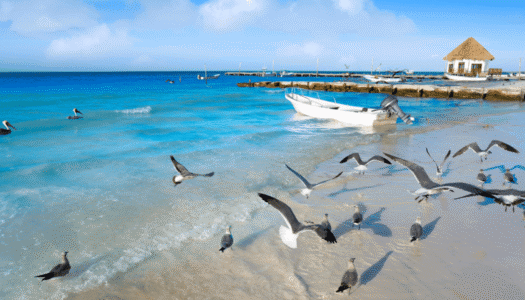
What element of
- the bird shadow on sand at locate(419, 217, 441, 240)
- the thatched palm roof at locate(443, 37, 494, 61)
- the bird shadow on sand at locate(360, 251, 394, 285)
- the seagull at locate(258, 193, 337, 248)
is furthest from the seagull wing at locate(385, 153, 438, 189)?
the thatched palm roof at locate(443, 37, 494, 61)

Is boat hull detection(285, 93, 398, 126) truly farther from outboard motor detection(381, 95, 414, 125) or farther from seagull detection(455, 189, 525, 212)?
seagull detection(455, 189, 525, 212)

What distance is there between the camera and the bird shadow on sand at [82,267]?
16.6 feet

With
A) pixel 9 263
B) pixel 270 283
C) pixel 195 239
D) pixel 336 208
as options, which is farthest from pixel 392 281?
pixel 9 263

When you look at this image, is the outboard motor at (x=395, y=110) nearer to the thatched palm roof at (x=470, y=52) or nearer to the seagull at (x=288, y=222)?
the seagull at (x=288, y=222)

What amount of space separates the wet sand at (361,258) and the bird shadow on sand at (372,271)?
1 centimetres

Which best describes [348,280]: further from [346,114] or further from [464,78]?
[464,78]

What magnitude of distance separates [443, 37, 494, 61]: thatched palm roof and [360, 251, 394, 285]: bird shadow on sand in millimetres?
77843

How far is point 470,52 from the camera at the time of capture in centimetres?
6881

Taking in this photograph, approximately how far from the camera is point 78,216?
714cm

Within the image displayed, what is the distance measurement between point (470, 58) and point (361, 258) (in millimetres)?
78922

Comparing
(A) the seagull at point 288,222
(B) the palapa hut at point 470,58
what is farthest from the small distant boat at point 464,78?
(A) the seagull at point 288,222

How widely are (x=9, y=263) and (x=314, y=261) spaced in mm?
4996

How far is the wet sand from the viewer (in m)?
4.59

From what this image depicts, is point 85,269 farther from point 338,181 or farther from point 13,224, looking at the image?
point 338,181
